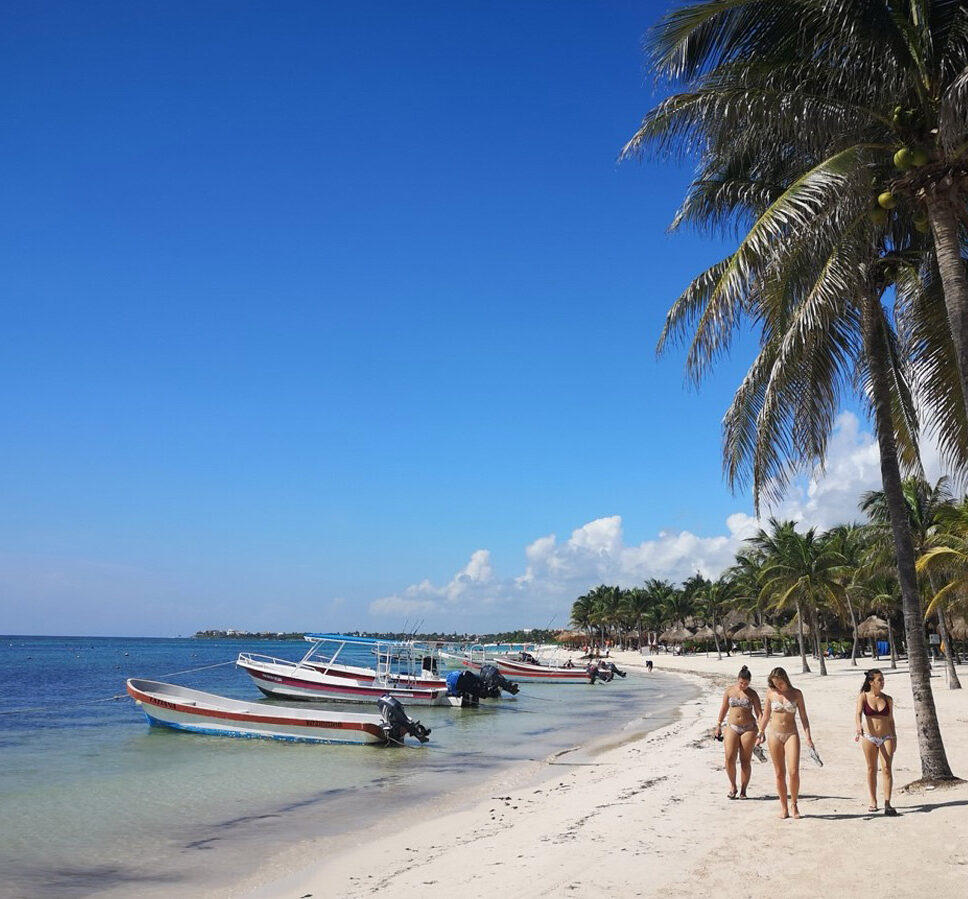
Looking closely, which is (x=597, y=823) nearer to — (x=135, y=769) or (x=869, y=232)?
(x=869, y=232)

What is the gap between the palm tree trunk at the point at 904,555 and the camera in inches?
357

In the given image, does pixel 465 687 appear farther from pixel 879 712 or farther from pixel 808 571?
pixel 879 712

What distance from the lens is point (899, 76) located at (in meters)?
8.21

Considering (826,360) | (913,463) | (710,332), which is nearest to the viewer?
(710,332)

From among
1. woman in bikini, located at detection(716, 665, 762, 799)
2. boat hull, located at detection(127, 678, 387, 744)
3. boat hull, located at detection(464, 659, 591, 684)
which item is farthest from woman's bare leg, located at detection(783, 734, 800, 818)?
boat hull, located at detection(464, 659, 591, 684)

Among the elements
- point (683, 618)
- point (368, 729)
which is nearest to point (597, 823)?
point (368, 729)

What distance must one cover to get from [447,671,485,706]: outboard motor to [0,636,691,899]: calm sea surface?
1.99 meters

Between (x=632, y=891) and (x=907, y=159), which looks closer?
(x=632, y=891)

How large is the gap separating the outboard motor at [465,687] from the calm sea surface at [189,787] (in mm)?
1987

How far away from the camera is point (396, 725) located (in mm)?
20828

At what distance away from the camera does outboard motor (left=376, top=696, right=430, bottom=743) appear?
20.8m

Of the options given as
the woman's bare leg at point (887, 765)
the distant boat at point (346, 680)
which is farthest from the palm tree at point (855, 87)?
the distant boat at point (346, 680)

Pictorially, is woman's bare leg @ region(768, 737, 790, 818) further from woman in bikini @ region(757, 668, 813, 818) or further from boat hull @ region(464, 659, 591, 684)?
boat hull @ region(464, 659, 591, 684)

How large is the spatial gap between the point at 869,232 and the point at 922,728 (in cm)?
591
